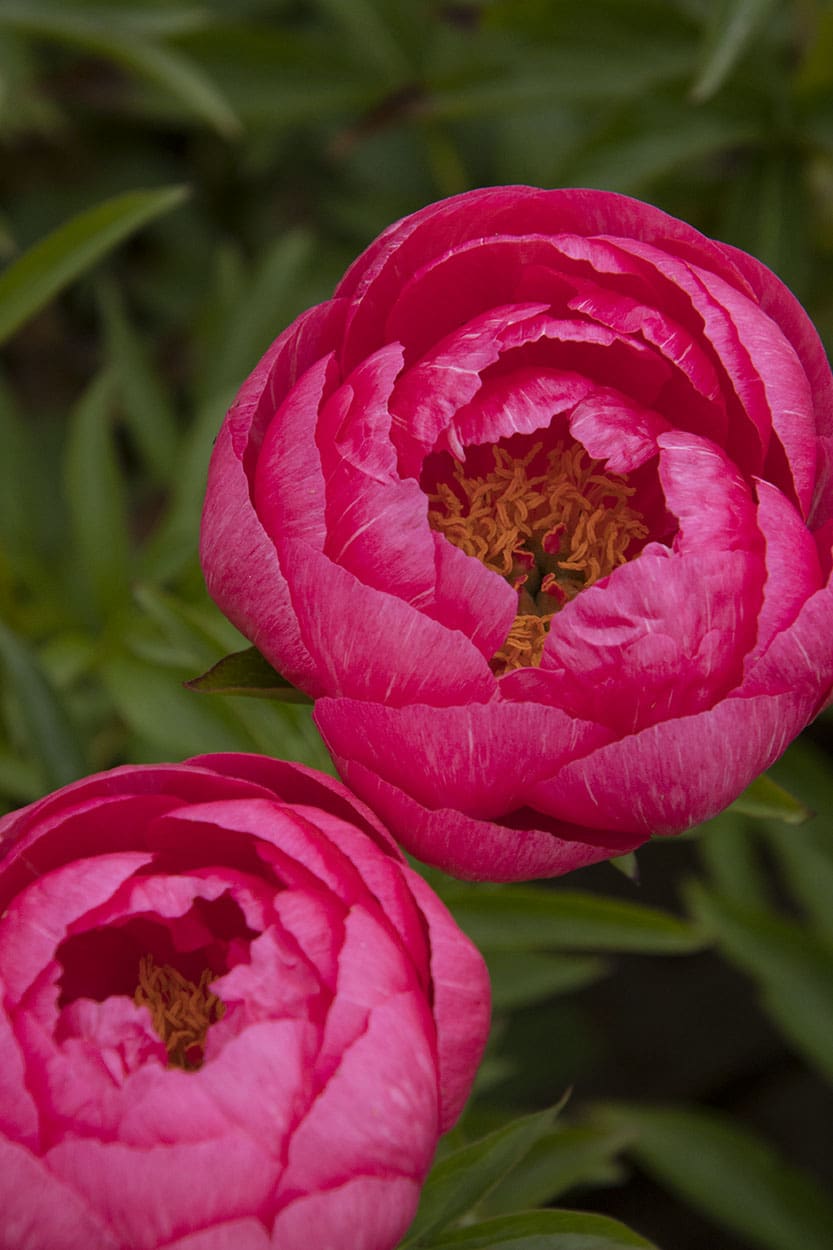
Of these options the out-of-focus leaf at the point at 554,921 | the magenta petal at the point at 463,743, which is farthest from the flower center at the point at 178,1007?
the out-of-focus leaf at the point at 554,921

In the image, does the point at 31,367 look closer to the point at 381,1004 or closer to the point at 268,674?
the point at 268,674

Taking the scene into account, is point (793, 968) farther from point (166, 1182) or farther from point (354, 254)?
point (354, 254)

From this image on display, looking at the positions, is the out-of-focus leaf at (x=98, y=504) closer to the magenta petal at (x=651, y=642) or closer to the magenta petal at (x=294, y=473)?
the magenta petal at (x=294, y=473)

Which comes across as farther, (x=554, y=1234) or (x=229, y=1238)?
(x=554, y=1234)

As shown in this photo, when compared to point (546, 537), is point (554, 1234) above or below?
below

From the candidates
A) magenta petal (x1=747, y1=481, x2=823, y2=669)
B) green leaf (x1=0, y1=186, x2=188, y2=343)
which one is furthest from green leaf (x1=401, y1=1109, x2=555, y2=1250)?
green leaf (x1=0, y1=186, x2=188, y2=343)

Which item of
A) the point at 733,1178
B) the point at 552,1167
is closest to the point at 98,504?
the point at 552,1167
